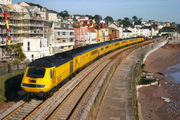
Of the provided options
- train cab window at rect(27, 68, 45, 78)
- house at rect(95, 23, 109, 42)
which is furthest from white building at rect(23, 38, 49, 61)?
house at rect(95, 23, 109, 42)

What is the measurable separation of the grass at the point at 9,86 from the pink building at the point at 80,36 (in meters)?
45.0

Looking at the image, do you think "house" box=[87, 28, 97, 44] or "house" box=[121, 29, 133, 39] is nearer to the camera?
"house" box=[87, 28, 97, 44]

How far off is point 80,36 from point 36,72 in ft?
183

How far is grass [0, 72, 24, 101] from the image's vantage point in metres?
22.2

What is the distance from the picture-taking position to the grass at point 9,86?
22.2m

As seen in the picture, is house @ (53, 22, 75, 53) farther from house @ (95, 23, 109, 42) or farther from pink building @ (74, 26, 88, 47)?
house @ (95, 23, 109, 42)

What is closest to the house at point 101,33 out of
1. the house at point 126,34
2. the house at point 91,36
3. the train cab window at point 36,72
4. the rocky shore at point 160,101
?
the house at point 91,36

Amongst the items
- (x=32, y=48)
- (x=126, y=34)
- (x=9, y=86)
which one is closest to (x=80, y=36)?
(x=32, y=48)

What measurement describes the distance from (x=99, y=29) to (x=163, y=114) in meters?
66.8

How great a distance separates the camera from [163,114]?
24.5 metres

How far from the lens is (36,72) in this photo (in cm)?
1634

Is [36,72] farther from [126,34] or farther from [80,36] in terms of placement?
→ [126,34]

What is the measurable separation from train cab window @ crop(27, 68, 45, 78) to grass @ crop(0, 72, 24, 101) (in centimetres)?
790

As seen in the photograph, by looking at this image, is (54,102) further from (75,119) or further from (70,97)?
(75,119)
